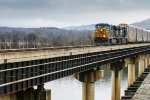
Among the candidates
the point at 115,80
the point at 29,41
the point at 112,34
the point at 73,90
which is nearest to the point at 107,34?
the point at 112,34

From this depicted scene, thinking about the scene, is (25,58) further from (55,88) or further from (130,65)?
(55,88)

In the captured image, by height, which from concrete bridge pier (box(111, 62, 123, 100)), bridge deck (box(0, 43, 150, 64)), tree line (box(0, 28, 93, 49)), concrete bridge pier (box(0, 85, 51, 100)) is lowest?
concrete bridge pier (box(111, 62, 123, 100))

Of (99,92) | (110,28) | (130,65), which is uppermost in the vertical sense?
(110,28)

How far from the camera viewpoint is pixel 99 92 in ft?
281

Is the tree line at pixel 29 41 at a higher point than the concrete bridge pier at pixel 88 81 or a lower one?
higher

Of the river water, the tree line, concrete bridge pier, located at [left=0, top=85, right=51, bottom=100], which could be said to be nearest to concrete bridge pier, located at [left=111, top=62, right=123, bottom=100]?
the tree line

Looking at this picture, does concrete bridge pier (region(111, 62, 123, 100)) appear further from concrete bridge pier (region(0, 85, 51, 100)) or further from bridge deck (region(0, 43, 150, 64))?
concrete bridge pier (region(0, 85, 51, 100))

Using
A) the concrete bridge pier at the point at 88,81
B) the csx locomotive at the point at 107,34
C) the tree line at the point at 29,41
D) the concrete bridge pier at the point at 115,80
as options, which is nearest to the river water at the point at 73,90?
the concrete bridge pier at the point at 115,80

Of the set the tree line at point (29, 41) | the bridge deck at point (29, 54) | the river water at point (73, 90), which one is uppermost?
the tree line at point (29, 41)

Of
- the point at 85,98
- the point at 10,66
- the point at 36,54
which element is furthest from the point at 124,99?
the point at 10,66

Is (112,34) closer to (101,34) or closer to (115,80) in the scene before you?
(101,34)

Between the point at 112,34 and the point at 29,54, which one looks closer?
the point at 29,54

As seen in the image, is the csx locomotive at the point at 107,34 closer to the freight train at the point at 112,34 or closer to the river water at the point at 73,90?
the freight train at the point at 112,34

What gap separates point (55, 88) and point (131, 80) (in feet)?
57.8
